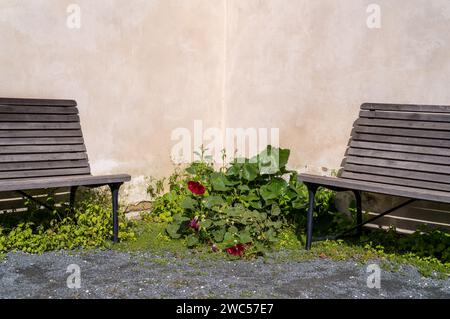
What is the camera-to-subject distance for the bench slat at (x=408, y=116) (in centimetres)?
437

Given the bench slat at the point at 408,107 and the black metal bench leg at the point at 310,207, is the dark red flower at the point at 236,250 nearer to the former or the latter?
the black metal bench leg at the point at 310,207

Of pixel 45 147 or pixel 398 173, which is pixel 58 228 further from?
pixel 398 173

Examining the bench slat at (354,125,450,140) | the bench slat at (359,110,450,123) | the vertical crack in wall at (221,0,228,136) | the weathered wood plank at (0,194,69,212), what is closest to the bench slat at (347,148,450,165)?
the bench slat at (354,125,450,140)

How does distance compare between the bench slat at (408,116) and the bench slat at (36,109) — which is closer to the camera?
the bench slat at (408,116)

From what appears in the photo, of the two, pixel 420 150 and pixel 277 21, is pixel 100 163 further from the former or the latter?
pixel 420 150

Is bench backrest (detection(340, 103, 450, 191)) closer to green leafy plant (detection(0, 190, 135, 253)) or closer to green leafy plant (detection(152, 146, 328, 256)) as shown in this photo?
green leafy plant (detection(152, 146, 328, 256))

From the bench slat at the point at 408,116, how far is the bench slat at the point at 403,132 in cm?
9

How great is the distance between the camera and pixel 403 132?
451 cm

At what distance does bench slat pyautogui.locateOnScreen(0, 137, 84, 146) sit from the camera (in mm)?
4449

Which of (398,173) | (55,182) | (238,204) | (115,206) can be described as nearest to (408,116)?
(398,173)

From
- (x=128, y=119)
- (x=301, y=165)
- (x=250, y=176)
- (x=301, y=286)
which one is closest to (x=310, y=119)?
(x=301, y=165)

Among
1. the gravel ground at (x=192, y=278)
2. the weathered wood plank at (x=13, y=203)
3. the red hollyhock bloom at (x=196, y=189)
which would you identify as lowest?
the gravel ground at (x=192, y=278)

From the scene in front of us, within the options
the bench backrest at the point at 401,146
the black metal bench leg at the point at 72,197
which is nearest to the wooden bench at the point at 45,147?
the black metal bench leg at the point at 72,197
